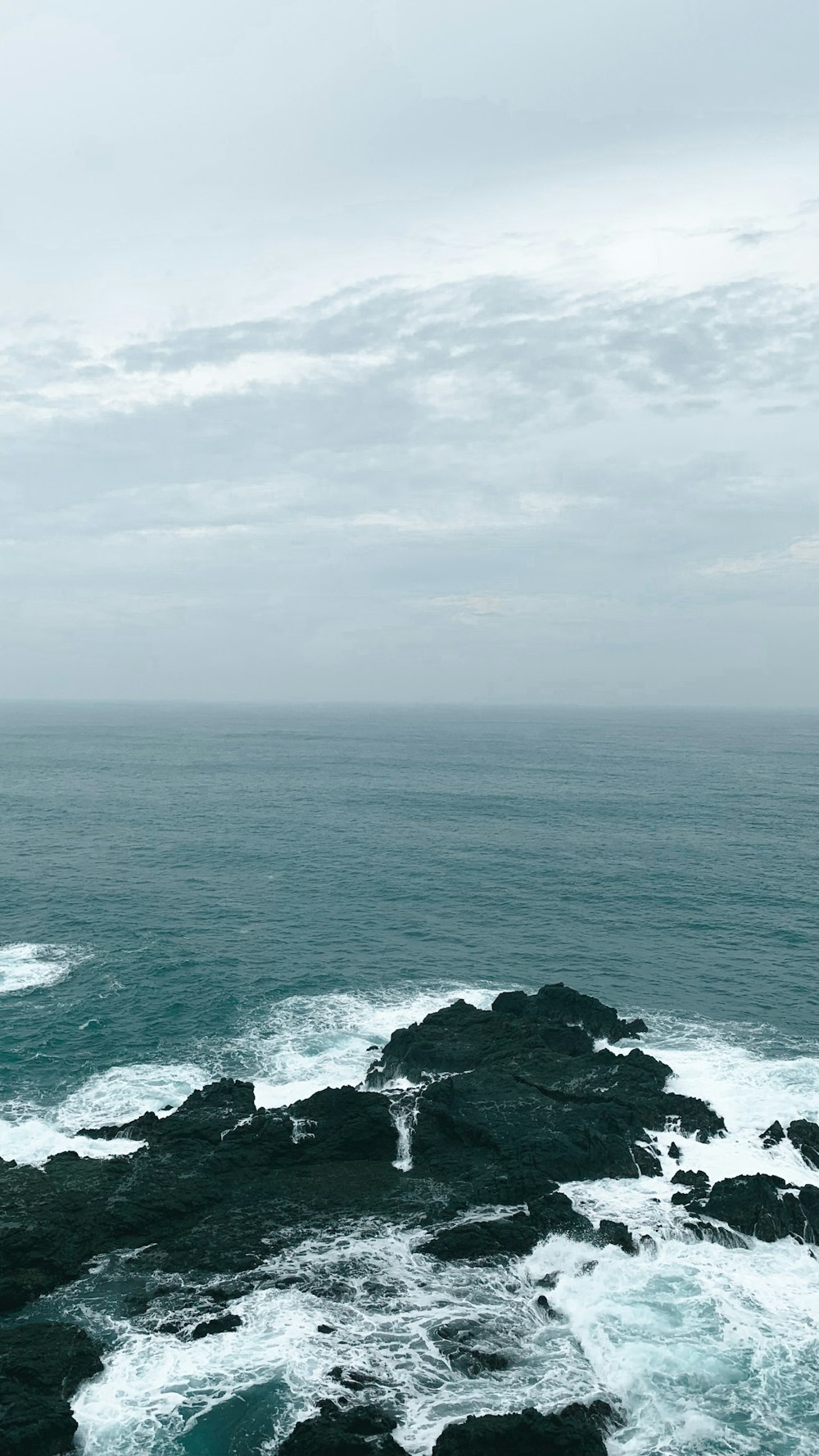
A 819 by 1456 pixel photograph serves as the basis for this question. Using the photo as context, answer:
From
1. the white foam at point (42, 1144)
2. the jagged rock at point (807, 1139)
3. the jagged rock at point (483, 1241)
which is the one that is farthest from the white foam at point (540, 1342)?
the white foam at point (42, 1144)

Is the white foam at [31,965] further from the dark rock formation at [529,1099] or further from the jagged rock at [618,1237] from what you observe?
the jagged rock at [618,1237]

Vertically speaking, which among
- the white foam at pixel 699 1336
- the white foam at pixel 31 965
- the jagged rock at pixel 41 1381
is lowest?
the white foam at pixel 699 1336

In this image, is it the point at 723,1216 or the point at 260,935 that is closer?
the point at 723,1216

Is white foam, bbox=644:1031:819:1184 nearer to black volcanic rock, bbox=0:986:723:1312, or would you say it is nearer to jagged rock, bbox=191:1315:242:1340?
black volcanic rock, bbox=0:986:723:1312

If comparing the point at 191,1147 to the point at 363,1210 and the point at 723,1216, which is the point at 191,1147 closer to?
the point at 363,1210

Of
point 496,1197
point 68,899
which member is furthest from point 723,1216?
point 68,899
